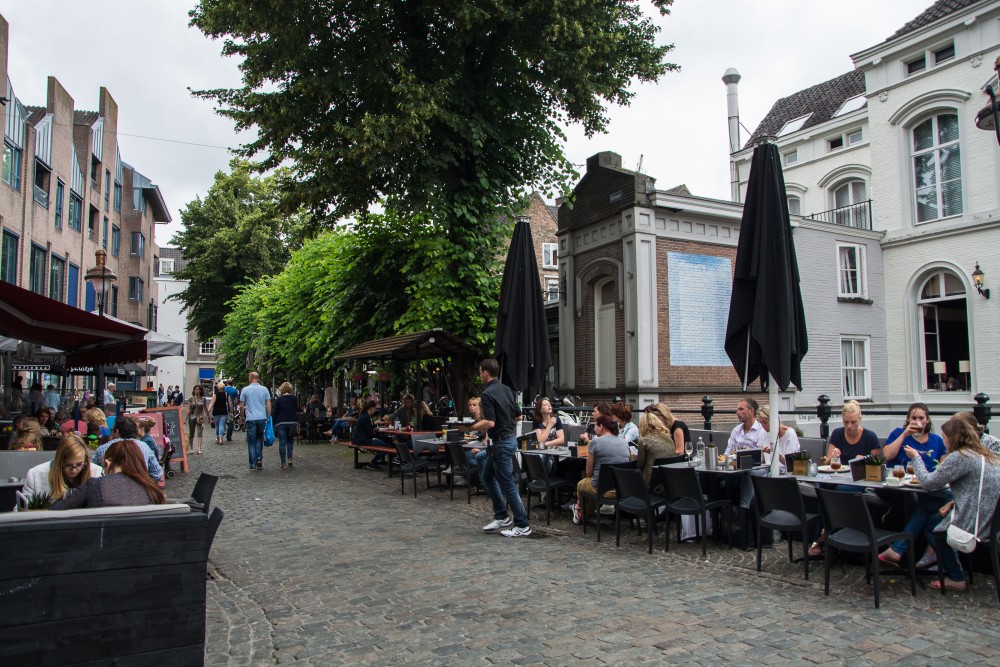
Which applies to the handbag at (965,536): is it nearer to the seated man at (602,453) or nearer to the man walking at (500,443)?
the seated man at (602,453)

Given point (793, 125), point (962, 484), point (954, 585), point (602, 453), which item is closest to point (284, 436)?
point (602, 453)

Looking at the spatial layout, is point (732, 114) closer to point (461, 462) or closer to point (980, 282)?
point (980, 282)

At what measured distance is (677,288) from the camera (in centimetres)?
1638

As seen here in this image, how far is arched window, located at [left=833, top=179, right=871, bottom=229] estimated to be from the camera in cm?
2433

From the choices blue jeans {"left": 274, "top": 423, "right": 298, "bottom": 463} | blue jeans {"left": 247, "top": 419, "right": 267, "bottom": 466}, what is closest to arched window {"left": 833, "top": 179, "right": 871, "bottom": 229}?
blue jeans {"left": 274, "top": 423, "right": 298, "bottom": 463}

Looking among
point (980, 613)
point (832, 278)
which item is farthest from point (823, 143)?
point (980, 613)

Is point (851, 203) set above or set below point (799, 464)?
above

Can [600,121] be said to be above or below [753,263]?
above

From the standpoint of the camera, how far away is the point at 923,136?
64.3 ft

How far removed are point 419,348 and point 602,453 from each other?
6.97m

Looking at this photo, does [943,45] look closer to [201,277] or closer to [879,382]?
[879,382]

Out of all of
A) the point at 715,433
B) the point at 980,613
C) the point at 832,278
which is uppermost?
the point at 832,278

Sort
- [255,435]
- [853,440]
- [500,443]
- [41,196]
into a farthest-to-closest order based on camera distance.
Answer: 1. [41,196]
2. [255,435]
3. [500,443]
4. [853,440]

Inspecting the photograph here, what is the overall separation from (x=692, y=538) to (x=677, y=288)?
31.0 ft
